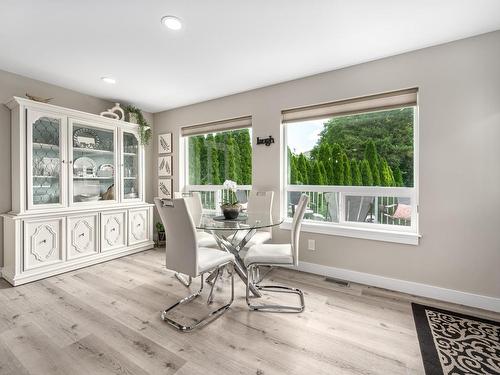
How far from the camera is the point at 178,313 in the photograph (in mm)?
2117

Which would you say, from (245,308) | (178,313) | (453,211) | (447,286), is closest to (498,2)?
(453,211)

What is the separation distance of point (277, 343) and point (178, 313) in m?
0.89

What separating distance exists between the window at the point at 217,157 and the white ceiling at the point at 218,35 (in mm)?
840

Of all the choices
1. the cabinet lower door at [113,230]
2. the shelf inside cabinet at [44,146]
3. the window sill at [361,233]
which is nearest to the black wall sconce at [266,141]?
the window sill at [361,233]

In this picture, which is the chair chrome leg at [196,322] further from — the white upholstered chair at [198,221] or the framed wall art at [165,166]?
the framed wall art at [165,166]

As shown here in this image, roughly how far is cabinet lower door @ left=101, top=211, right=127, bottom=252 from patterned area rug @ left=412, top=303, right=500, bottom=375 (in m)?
3.66

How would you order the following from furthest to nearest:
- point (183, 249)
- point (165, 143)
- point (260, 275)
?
point (165, 143) < point (260, 275) < point (183, 249)

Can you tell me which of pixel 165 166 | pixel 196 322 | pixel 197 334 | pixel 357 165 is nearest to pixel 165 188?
pixel 165 166

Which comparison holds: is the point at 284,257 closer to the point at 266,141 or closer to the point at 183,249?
the point at 183,249

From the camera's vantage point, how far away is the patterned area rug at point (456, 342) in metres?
1.51

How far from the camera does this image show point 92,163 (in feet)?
11.5

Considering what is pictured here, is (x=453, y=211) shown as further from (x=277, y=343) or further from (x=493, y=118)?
(x=277, y=343)

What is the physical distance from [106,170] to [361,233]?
3.54 meters

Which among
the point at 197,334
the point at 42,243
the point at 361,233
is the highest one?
the point at 361,233
